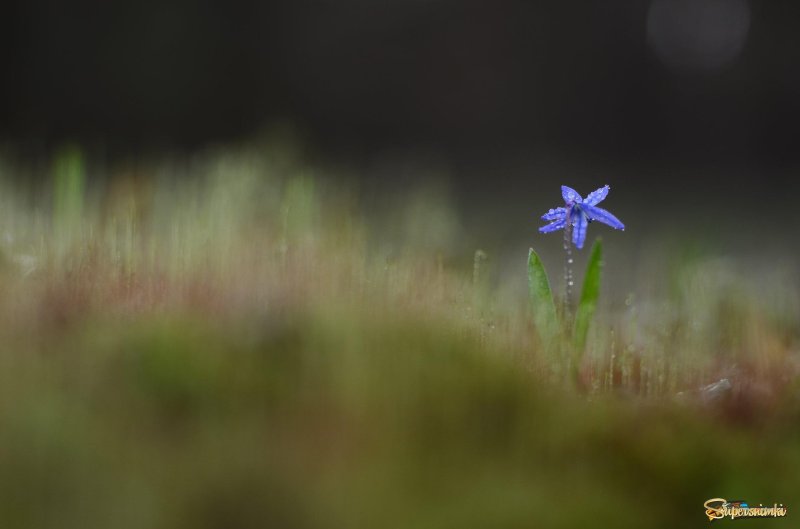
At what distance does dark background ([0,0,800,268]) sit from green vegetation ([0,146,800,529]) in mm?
2972

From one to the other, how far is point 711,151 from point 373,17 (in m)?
2.25

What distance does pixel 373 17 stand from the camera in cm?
447

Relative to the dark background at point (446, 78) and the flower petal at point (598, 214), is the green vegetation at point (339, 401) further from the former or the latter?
the dark background at point (446, 78)

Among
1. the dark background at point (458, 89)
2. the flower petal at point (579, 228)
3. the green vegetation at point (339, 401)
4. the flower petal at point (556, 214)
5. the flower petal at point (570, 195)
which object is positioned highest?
the dark background at point (458, 89)

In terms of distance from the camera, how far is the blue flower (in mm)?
833

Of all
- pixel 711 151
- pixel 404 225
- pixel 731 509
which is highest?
pixel 711 151

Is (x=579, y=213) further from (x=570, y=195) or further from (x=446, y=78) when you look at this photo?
(x=446, y=78)

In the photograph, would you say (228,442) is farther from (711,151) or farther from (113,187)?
(711,151)

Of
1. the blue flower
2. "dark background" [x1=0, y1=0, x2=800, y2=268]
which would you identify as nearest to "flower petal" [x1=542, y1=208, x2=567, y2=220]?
the blue flower

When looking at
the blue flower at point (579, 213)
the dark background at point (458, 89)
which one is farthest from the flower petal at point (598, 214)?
the dark background at point (458, 89)

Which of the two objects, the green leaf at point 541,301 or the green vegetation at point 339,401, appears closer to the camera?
the green vegetation at point 339,401

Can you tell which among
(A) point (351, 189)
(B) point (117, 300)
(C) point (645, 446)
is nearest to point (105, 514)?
(B) point (117, 300)

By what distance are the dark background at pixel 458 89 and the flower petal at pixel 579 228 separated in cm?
284

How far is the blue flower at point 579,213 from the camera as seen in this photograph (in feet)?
2.73
